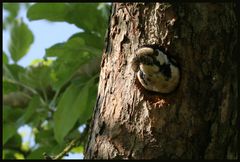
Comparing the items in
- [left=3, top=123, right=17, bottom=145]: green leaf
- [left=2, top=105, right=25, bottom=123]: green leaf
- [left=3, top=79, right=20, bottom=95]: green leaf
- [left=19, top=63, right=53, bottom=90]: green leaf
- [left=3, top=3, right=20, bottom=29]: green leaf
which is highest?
[left=3, top=3, right=20, bottom=29]: green leaf

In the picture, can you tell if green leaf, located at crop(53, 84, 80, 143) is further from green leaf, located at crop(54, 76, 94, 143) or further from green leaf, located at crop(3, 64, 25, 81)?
green leaf, located at crop(3, 64, 25, 81)

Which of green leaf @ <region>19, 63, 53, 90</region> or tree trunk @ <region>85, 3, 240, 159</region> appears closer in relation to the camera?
tree trunk @ <region>85, 3, 240, 159</region>

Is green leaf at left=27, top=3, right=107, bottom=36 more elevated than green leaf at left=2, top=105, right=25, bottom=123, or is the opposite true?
green leaf at left=27, top=3, right=107, bottom=36

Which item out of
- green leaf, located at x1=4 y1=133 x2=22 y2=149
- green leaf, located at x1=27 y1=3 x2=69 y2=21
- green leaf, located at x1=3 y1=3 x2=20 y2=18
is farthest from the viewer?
green leaf, located at x1=3 y1=3 x2=20 y2=18

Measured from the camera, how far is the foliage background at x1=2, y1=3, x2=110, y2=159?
2.34 m

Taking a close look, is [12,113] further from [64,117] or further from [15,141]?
[64,117]

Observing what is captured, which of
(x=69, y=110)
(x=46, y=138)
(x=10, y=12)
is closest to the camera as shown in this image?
(x=69, y=110)

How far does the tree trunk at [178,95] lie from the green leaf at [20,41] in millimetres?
1380

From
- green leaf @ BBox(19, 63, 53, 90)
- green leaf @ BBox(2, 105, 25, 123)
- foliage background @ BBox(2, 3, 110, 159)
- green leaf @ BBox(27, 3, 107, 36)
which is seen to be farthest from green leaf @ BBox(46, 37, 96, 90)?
green leaf @ BBox(2, 105, 25, 123)

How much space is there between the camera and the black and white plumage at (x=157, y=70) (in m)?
1.47

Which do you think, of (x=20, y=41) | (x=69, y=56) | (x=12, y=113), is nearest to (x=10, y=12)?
(x=20, y=41)

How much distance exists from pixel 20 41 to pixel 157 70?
1.51 metres

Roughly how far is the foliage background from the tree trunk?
0.76m

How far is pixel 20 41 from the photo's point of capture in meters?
2.87
